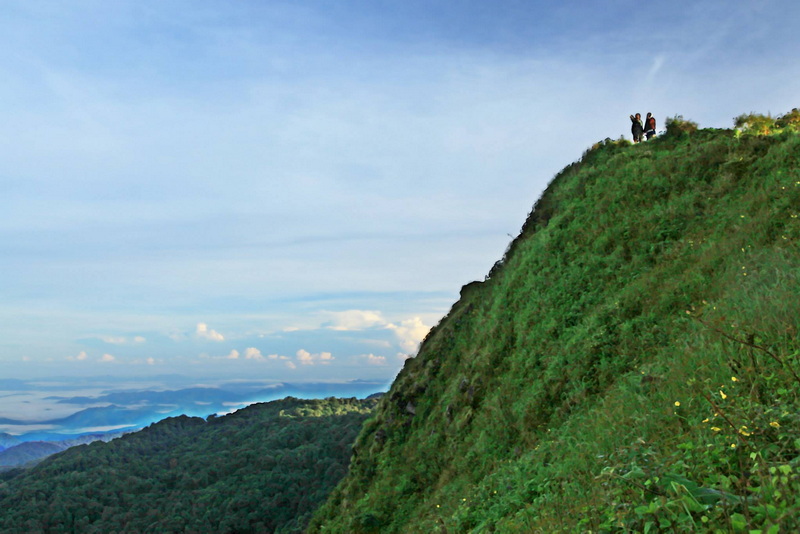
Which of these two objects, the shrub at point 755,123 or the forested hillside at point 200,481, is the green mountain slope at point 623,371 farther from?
the forested hillside at point 200,481

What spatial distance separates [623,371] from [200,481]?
105074 millimetres

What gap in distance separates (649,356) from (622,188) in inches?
315

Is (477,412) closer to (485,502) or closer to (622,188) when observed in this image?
(485,502)

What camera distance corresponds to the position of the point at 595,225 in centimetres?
1505

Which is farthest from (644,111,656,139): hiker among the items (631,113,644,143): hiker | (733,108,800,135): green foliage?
(733,108,800,135): green foliage

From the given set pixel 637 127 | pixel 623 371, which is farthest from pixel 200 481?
pixel 623 371

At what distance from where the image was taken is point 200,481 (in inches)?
3861

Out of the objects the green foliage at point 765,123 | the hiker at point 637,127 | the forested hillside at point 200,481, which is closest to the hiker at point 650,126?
the hiker at point 637,127

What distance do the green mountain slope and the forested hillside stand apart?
58285 mm

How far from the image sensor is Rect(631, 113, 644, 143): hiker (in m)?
21.6

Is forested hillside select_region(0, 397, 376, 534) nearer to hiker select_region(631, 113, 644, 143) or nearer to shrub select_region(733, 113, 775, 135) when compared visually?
hiker select_region(631, 113, 644, 143)

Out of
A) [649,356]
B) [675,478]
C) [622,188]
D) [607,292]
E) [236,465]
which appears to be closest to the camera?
[675,478]

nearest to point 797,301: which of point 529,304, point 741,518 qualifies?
point 741,518

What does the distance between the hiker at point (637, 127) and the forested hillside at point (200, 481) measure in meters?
61.8
